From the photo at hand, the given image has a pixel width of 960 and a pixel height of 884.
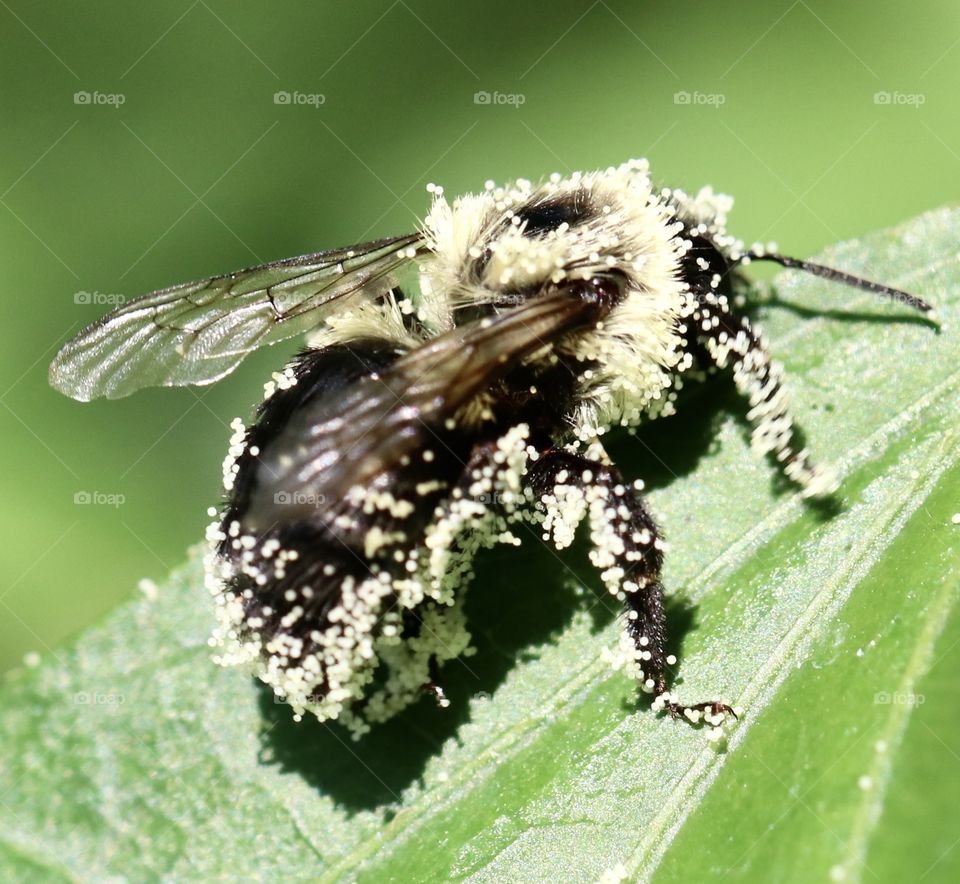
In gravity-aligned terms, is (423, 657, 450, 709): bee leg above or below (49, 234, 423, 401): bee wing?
below

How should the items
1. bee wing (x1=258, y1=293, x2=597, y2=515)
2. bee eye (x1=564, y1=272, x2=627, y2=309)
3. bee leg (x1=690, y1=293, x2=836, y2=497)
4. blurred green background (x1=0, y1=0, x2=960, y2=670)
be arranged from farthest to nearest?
blurred green background (x1=0, y1=0, x2=960, y2=670) → bee leg (x1=690, y1=293, x2=836, y2=497) → bee eye (x1=564, y1=272, x2=627, y2=309) → bee wing (x1=258, y1=293, x2=597, y2=515)

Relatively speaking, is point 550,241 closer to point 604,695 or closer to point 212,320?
point 212,320

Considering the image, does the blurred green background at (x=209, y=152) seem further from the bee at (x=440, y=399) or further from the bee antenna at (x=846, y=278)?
the bee at (x=440, y=399)

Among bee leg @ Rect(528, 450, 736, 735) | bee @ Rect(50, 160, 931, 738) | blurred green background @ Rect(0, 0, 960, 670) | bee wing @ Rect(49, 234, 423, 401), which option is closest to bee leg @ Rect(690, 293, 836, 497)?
bee @ Rect(50, 160, 931, 738)

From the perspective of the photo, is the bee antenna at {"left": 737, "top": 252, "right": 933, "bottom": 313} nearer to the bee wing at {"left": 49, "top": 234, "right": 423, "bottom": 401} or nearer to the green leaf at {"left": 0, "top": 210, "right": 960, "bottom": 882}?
the green leaf at {"left": 0, "top": 210, "right": 960, "bottom": 882}

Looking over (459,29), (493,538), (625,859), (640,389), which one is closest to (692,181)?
(459,29)

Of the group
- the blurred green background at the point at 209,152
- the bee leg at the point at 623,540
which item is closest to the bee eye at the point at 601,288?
the bee leg at the point at 623,540
